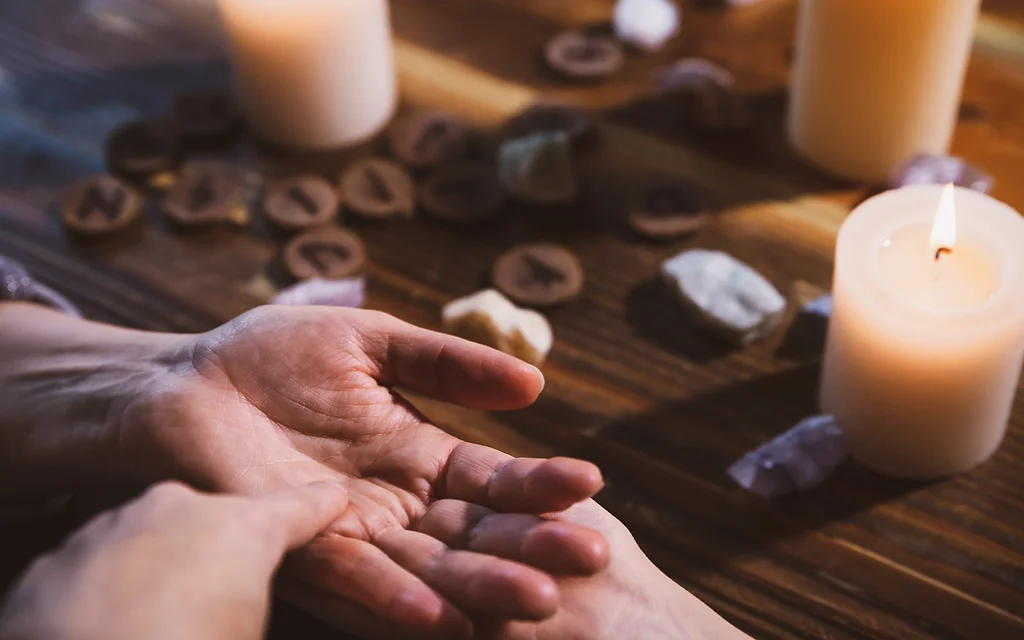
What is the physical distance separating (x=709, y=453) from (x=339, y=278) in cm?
44

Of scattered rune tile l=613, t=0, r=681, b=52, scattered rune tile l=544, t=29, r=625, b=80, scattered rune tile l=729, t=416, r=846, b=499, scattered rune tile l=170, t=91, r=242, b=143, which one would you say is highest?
scattered rune tile l=613, t=0, r=681, b=52

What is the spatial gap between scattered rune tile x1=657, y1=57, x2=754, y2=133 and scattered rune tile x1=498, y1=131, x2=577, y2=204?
0.18 m

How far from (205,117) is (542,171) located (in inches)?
18.1

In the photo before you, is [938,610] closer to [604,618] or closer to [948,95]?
[604,618]

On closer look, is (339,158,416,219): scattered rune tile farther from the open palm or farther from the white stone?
the white stone

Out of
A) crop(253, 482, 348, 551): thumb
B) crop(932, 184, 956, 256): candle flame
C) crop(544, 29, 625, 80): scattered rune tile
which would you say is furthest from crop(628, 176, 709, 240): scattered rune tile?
crop(253, 482, 348, 551): thumb

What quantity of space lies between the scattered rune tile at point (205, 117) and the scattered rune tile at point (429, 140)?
21 cm

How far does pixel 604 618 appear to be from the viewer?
0.73 meters

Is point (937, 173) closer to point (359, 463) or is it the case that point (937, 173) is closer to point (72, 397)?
point (359, 463)

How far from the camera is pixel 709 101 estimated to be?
1300mm

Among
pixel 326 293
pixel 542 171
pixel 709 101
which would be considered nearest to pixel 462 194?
pixel 542 171

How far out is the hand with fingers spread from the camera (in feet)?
2.37

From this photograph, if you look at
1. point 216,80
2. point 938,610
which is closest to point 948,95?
point 938,610

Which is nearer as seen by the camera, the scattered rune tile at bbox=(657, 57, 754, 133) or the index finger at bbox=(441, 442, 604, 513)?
the index finger at bbox=(441, 442, 604, 513)
